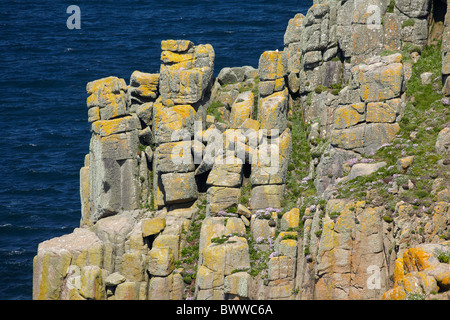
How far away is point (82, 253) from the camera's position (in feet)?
307

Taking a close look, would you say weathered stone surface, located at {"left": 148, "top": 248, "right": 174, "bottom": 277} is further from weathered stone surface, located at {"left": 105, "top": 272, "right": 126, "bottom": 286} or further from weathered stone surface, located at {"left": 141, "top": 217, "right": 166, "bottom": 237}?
weathered stone surface, located at {"left": 105, "top": 272, "right": 126, "bottom": 286}

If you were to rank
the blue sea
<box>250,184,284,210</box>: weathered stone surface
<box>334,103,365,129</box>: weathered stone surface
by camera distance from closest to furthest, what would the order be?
<box>334,103,365,129</box>: weathered stone surface, <box>250,184,284,210</box>: weathered stone surface, the blue sea

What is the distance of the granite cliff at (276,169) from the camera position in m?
80.7

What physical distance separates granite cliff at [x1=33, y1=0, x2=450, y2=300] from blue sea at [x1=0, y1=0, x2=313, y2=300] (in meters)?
20.7

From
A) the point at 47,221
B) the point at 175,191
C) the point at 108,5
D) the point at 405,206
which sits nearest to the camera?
the point at 405,206

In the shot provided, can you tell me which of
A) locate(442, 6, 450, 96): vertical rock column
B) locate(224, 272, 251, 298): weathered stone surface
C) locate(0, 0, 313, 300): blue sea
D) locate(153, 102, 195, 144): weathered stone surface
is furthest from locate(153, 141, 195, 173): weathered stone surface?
locate(442, 6, 450, 96): vertical rock column

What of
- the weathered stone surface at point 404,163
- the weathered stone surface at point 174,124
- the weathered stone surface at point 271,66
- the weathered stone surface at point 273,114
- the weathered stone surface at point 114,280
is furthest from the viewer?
the weathered stone surface at point 271,66

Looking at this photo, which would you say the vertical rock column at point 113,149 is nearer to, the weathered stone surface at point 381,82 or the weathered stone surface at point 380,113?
the weathered stone surface at point 381,82

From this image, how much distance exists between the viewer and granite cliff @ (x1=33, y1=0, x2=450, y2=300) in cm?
8069

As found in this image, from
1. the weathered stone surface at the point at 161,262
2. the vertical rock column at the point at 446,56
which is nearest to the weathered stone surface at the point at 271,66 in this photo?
the vertical rock column at the point at 446,56

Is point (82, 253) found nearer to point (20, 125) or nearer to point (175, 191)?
point (175, 191)

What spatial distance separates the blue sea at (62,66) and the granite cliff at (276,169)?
20.7 meters
